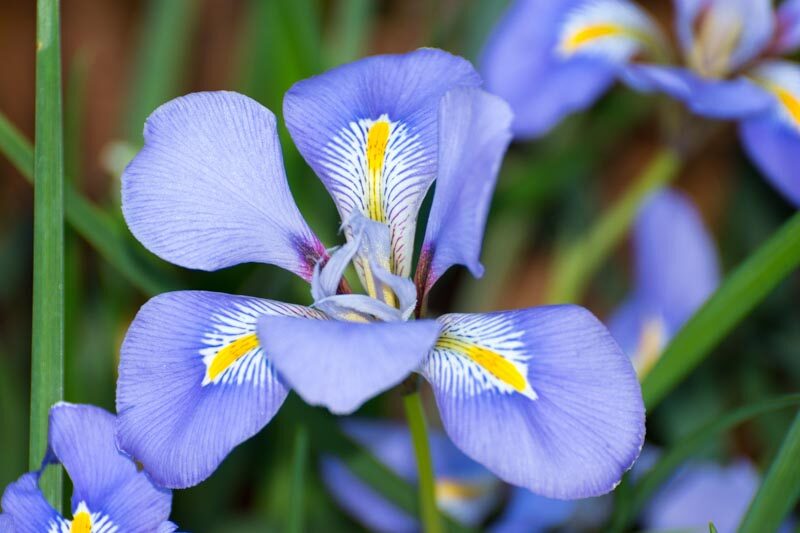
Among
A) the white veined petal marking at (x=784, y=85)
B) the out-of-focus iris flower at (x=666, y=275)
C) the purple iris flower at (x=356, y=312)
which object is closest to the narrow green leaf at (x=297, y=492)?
the purple iris flower at (x=356, y=312)

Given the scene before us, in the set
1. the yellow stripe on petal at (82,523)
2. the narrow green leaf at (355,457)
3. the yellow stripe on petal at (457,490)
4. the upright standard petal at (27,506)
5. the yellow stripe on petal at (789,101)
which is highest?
the yellow stripe on petal at (789,101)

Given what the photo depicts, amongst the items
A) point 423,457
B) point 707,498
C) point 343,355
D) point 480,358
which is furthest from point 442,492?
point 343,355

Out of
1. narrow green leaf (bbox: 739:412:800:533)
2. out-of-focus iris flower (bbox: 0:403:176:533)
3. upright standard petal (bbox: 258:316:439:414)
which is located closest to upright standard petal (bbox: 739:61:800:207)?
narrow green leaf (bbox: 739:412:800:533)

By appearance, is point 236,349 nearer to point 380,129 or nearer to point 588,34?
point 380,129

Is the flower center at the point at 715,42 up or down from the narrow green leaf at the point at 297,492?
up

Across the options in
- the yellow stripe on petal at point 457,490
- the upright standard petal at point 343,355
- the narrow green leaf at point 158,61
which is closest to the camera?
the upright standard petal at point 343,355

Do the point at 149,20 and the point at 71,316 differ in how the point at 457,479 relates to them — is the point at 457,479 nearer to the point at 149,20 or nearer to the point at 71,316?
the point at 71,316

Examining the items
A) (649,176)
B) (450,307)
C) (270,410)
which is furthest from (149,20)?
(270,410)

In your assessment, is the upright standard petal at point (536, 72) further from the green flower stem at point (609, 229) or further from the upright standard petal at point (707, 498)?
the upright standard petal at point (707, 498)
